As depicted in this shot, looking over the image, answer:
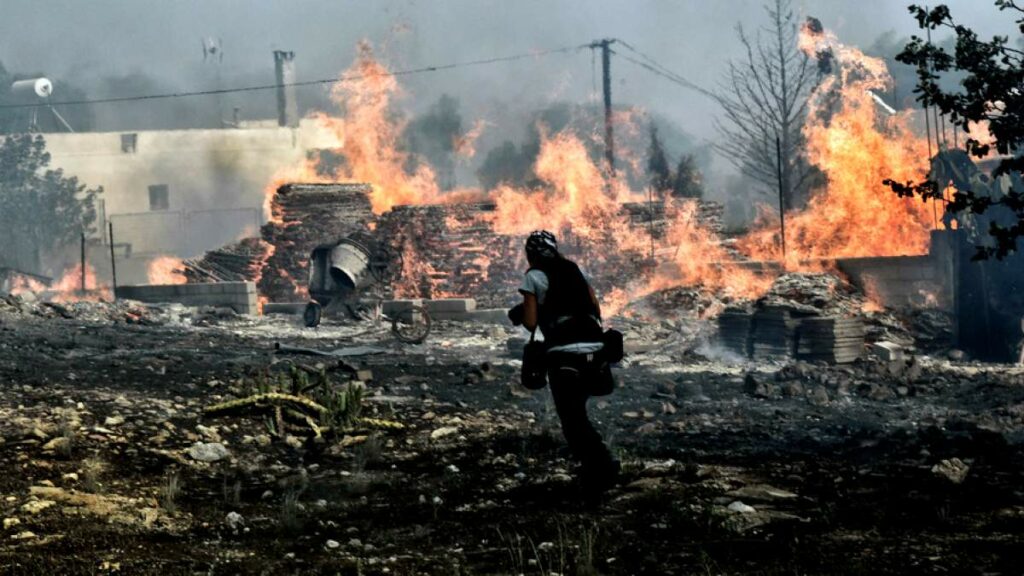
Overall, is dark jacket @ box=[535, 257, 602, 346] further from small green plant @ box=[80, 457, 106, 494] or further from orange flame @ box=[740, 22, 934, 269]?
orange flame @ box=[740, 22, 934, 269]

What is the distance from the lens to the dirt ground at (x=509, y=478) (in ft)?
17.8

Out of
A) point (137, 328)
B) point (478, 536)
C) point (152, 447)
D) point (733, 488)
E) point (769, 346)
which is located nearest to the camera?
point (478, 536)

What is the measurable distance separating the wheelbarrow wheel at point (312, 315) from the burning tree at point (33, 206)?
2833cm

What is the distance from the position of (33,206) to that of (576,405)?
147 feet

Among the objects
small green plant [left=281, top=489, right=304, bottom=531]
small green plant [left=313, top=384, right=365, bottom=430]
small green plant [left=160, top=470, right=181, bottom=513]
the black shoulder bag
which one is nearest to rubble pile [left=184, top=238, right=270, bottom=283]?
small green plant [left=313, top=384, right=365, bottom=430]

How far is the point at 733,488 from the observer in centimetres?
682

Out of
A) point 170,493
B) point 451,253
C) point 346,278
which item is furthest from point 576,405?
point 451,253

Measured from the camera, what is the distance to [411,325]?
64.0 feet

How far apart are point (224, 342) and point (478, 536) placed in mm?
12346

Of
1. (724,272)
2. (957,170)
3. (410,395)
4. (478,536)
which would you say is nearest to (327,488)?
(478,536)

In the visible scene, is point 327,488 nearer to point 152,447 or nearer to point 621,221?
point 152,447

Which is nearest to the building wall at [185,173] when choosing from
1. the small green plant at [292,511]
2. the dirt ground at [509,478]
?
the dirt ground at [509,478]

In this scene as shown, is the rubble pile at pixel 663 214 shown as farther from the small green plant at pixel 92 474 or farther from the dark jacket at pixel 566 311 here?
the small green plant at pixel 92 474

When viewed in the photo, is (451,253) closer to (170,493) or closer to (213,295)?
(213,295)
